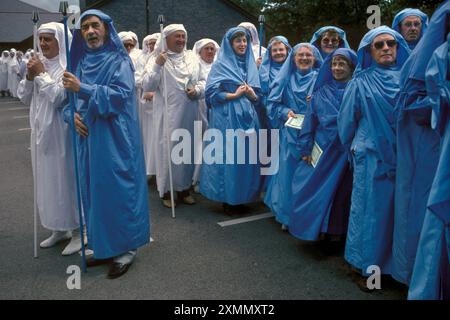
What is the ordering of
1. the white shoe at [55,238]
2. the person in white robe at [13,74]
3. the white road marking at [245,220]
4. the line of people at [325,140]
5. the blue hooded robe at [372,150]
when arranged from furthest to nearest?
the person in white robe at [13,74], the white road marking at [245,220], the white shoe at [55,238], the blue hooded robe at [372,150], the line of people at [325,140]

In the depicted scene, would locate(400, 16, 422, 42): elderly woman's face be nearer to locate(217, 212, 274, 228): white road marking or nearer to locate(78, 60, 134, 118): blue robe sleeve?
locate(217, 212, 274, 228): white road marking

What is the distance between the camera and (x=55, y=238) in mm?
4137

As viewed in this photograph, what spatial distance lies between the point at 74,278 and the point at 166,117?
2.24 metres

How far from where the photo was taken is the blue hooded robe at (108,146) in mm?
3346

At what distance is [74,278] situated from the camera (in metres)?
3.39

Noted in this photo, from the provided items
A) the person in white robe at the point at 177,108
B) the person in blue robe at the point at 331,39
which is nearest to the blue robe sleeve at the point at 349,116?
the person in blue robe at the point at 331,39

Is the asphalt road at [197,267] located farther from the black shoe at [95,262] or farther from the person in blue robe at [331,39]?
the person in blue robe at [331,39]

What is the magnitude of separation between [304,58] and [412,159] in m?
1.77

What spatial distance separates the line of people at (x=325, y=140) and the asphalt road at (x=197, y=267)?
19 cm

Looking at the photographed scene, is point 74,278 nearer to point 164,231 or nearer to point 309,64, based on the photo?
point 164,231

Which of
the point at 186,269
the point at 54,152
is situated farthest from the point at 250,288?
the point at 54,152

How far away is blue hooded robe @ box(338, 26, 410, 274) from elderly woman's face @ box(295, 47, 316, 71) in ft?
3.43

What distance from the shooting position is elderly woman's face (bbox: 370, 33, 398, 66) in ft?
9.97

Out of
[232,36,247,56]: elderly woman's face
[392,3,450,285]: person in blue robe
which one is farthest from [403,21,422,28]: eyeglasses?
[392,3,450,285]: person in blue robe
